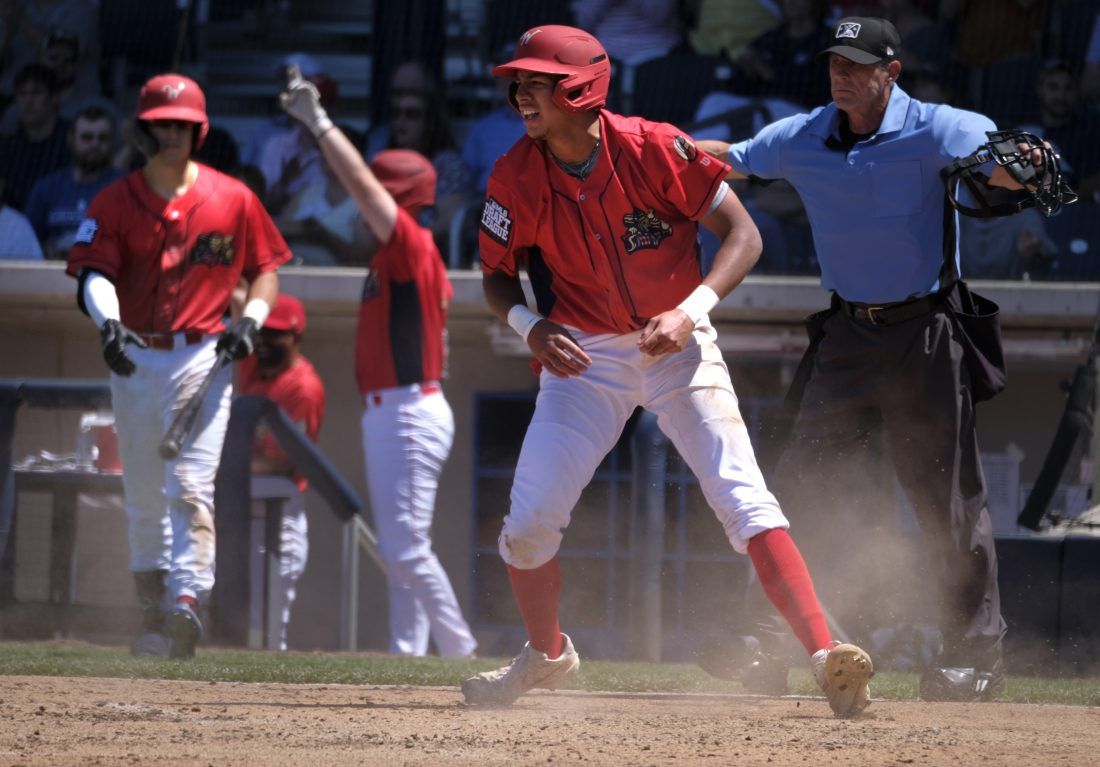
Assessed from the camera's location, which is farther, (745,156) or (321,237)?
(321,237)

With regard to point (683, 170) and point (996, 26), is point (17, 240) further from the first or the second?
point (683, 170)

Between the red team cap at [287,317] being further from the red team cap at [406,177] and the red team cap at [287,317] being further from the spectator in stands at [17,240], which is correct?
the spectator in stands at [17,240]

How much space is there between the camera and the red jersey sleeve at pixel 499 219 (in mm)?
4559

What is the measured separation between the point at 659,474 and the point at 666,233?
10.5 feet

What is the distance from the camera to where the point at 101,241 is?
6.33 meters

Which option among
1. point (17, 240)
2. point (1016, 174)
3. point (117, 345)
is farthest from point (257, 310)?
point (17, 240)

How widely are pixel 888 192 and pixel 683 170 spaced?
0.92 meters

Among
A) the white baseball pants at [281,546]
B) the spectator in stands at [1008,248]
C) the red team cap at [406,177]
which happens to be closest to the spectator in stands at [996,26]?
the spectator in stands at [1008,248]

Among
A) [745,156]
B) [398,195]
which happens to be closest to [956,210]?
[745,156]

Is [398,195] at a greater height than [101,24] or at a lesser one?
lesser

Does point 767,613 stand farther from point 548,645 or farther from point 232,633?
point 232,633

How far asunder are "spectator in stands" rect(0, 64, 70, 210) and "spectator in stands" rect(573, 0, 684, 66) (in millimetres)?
3597

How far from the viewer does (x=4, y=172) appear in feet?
35.8

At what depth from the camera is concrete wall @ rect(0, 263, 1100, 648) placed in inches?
368
